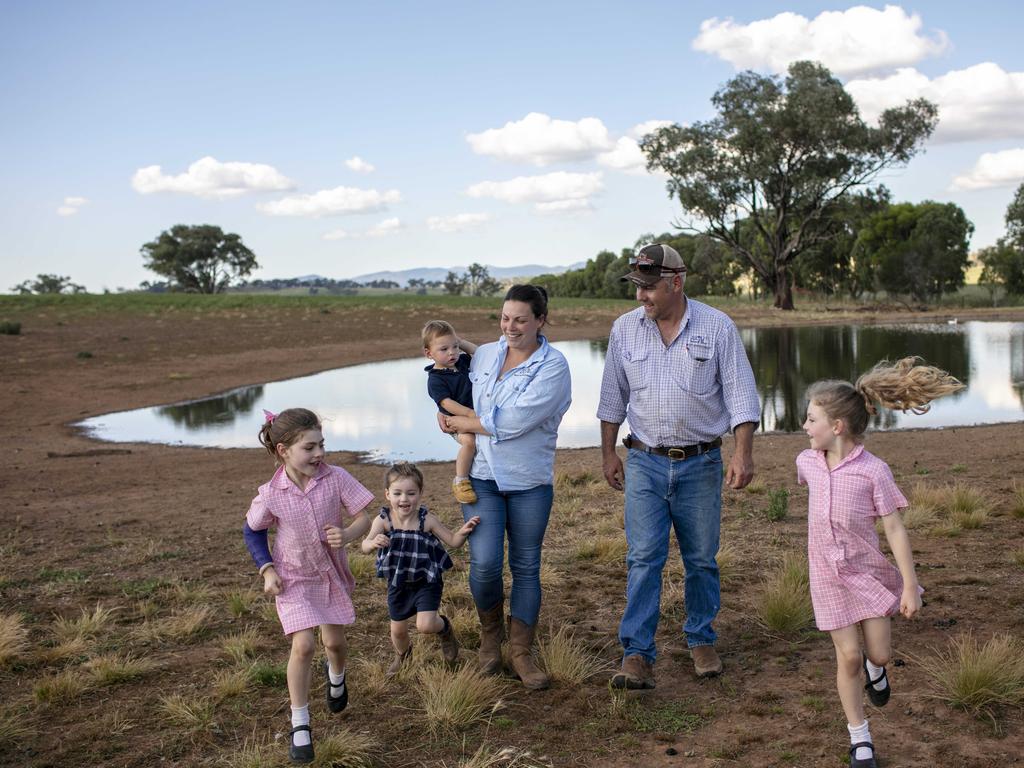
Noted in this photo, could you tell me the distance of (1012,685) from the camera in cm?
427

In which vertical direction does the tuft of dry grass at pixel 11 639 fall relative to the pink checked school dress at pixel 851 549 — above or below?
below

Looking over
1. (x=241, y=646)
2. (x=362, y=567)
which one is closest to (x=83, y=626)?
(x=241, y=646)

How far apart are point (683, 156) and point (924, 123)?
1211 centimetres

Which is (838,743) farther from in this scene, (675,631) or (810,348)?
(810,348)

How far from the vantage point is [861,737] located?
149 inches

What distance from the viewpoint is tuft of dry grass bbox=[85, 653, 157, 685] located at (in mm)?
5121

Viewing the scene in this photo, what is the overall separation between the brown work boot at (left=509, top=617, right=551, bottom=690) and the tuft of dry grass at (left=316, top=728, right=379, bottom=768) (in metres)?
0.95

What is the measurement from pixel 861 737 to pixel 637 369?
1984 mm

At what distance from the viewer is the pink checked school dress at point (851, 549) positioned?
3900mm

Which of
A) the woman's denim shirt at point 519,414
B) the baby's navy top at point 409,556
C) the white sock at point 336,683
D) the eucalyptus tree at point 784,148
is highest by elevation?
the eucalyptus tree at point 784,148

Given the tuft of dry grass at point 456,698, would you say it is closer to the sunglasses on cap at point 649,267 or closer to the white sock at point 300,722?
the white sock at point 300,722

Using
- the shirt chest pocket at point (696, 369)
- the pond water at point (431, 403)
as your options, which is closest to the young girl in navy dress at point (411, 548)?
the shirt chest pocket at point (696, 369)

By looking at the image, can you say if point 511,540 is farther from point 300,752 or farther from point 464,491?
point 300,752

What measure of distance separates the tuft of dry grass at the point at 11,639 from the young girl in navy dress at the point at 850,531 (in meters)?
4.31
